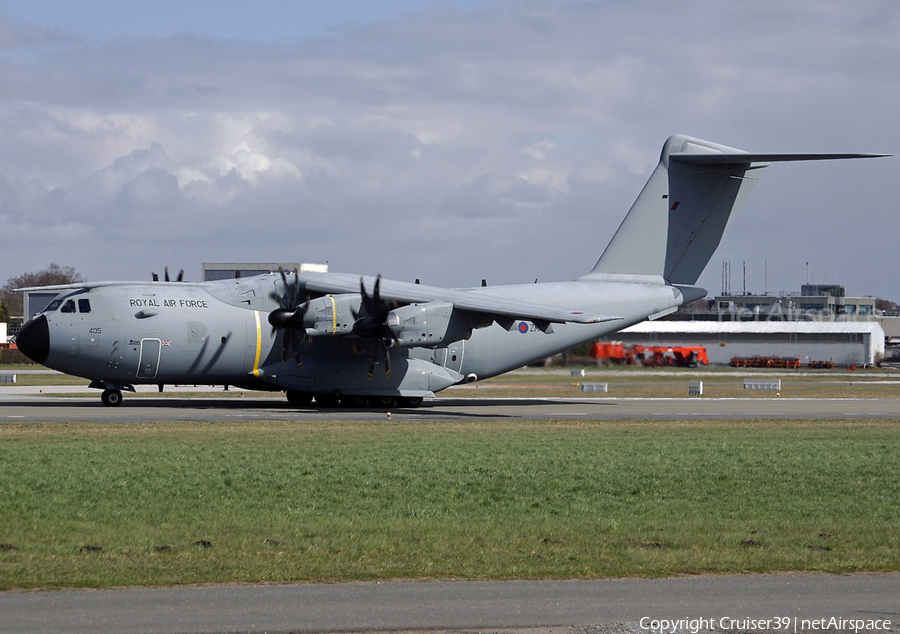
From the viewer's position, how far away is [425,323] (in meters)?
31.5

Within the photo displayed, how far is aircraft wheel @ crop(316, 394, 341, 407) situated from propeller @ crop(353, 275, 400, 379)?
3.63m

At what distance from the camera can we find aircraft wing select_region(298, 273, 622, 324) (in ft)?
101

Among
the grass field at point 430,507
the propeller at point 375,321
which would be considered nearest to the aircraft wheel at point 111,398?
the propeller at point 375,321

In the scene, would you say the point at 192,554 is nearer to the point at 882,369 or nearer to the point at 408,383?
the point at 408,383

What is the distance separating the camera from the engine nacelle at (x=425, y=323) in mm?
31266

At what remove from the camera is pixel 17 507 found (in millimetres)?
13336

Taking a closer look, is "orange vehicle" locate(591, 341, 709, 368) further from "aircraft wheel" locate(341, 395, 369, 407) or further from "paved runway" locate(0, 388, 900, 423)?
"aircraft wheel" locate(341, 395, 369, 407)

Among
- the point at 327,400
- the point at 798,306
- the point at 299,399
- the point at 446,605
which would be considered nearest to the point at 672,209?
the point at 327,400

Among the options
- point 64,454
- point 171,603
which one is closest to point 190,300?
point 64,454

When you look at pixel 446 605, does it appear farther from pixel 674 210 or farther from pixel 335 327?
pixel 674 210

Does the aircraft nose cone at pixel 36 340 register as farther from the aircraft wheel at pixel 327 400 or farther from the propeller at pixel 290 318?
the aircraft wheel at pixel 327 400

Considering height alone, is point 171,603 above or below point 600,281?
below

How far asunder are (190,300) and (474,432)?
1140 centimetres

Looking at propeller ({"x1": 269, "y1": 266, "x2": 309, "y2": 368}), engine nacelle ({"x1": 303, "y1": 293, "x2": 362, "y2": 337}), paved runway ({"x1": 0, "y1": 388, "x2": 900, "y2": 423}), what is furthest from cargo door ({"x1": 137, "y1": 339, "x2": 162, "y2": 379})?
engine nacelle ({"x1": 303, "y1": 293, "x2": 362, "y2": 337})
